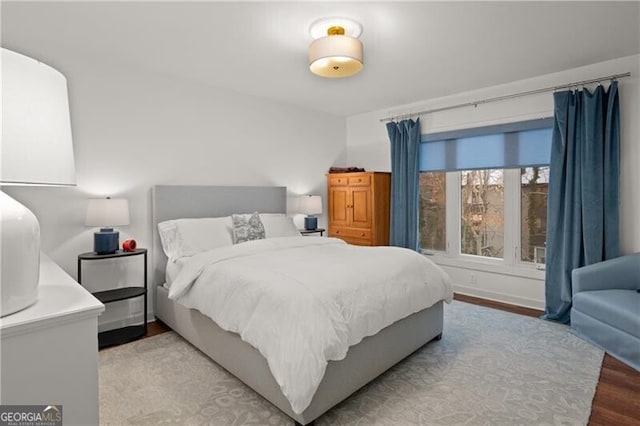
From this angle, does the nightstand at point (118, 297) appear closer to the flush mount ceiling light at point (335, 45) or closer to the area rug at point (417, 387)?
the area rug at point (417, 387)

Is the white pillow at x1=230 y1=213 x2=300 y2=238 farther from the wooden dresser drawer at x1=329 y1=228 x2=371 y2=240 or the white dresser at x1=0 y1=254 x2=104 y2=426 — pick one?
the white dresser at x1=0 y1=254 x2=104 y2=426

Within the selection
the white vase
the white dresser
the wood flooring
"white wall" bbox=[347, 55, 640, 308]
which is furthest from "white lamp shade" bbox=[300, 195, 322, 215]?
Answer: the white vase

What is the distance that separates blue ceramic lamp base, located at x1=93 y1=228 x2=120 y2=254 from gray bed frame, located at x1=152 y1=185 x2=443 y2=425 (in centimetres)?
52

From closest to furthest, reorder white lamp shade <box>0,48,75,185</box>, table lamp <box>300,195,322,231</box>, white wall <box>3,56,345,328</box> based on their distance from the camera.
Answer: white lamp shade <box>0,48,75,185</box> < white wall <box>3,56,345,328</box> < table lamp <box>300,195,322,231</box>

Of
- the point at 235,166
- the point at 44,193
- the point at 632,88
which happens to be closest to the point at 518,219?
the point at 632,88

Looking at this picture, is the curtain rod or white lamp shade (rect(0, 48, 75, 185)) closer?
white lamp shade (rect(0, 48, 75, 185))

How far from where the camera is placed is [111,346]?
2.89 metres

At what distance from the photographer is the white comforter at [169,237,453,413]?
1.75 meters

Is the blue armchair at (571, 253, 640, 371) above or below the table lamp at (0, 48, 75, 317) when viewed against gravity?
below

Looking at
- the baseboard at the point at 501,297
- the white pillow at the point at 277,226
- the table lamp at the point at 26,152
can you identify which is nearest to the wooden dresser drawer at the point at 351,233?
the white pillow at the point at 277,226

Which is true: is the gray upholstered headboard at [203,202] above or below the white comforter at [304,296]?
above

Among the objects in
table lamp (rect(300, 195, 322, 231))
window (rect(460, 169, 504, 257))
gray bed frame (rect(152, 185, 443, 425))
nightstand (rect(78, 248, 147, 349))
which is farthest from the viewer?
table lamp (rect(300, 195, 322, 231))

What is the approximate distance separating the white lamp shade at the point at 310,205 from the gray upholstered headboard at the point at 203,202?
258mm

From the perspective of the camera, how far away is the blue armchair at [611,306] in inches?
99.7
